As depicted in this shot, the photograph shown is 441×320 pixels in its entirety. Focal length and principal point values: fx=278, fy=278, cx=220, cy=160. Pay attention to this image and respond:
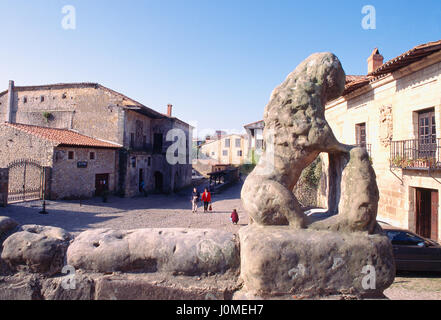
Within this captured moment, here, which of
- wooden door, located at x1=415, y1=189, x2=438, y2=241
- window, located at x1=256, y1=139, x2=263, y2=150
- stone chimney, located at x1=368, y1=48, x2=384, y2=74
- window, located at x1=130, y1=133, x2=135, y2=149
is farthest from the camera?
window, located at x1=256, y1=139, x2=263, y2=150

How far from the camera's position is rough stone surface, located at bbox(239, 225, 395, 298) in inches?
80.3

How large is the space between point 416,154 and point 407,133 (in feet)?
2.79

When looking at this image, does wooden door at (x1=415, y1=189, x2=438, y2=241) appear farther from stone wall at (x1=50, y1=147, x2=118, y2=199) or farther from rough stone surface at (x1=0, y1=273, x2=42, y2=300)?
stone wall at (x1=50, y1=147, x2=118, y2=199)

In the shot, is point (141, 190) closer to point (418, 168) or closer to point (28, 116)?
point (28, 116)

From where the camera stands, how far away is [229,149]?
5000 cm

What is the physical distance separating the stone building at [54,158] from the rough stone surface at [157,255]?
15.1m

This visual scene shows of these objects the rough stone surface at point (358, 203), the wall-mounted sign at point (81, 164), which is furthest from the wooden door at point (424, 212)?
the wall-mounted sign at point (81, 164)

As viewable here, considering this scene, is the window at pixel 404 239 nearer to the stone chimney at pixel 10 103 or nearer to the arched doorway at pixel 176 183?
the arched doorway at pixel 176 183

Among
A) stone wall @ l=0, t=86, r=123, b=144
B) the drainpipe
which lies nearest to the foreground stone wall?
stone wall @ l=0, t=86, r=123, b=144

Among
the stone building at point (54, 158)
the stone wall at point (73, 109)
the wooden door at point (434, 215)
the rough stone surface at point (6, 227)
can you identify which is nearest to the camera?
the rough stone surface at point (6, 227)

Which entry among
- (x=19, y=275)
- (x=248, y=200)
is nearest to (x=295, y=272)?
(x=248, y=200)

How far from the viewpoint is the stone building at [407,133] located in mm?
8516

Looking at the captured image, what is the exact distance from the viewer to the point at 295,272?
2.05 metres
